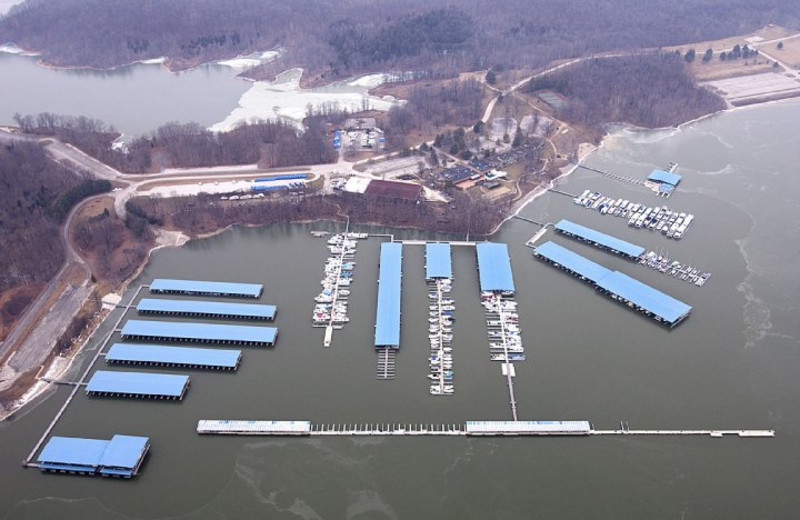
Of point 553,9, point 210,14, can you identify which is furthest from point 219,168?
point 553,9

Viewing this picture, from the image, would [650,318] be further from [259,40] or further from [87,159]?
[259,40]

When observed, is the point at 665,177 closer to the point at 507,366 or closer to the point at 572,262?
the point at 572,262

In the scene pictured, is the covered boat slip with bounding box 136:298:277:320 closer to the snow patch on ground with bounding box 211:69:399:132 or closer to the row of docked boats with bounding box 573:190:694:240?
the row of docked boats with bounding box 573:190:694:240

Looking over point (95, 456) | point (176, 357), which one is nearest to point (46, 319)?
point (176, 357)

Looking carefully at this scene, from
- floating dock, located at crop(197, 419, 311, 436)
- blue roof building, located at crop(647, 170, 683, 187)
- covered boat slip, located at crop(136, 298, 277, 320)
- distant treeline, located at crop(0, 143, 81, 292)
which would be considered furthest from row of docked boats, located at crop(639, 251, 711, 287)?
distant treeline, located at crop(0, 143, 81, 292)

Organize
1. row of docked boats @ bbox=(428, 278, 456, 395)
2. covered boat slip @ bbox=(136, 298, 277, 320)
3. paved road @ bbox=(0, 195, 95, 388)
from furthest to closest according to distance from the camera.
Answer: covered boat slip @ bbox=(136, 298, 277, 320), paved road @ bbox=(0, 195, 95, 388), row of docked boats @ bbox=(428, 278, 456, 395)

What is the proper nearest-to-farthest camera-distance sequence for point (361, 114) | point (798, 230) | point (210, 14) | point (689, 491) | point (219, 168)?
point (689, 491), point (798, 230), point (219, 168), point (361, 114), point (210, 14)
